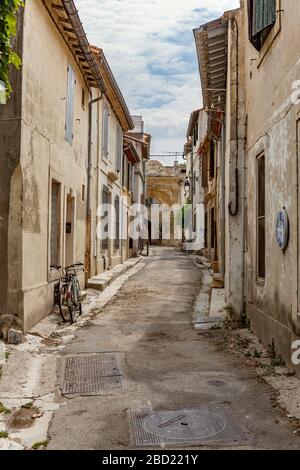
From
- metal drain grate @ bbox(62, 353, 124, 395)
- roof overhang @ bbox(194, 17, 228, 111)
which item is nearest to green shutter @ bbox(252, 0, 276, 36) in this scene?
roof overhang @ bbox(194, 17, 228, 111)

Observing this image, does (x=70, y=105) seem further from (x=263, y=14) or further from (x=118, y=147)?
(x=118, y=147)

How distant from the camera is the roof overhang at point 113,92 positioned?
46.3 ft

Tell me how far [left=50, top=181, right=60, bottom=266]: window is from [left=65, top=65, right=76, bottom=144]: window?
1.37m

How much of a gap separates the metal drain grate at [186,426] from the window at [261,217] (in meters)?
3.50

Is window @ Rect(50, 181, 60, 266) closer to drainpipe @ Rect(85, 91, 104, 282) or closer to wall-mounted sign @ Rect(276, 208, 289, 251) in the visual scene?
drainpipe @ Rect(85, 91, 104, 282)

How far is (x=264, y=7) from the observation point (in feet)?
24.1

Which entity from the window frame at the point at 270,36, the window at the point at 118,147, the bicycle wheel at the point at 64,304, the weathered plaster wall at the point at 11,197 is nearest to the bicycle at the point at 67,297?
the bicycle wheel at the point at 64,304

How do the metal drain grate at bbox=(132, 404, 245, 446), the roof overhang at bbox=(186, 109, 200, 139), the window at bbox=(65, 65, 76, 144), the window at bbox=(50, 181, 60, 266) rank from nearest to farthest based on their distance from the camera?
1. the metal drain grate at bbox=(132, 404, 245, 446)
2. the window at bbox=(50, 181, 60, 266)
3. the window at bbox=(65, 65, 76, 144)
4. the roof overhang at bbox=(186, 109, 200, 139)

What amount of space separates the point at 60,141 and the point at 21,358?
5.08 m

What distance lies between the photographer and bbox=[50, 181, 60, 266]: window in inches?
409

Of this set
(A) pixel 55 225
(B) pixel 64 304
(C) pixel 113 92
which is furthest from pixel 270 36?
(C) pixel 113 92

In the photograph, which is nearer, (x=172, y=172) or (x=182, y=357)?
(x=182, y=357)

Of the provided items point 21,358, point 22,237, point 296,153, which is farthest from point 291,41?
point 21,358

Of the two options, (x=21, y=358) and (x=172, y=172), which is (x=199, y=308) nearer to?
(x=21, y=358)
